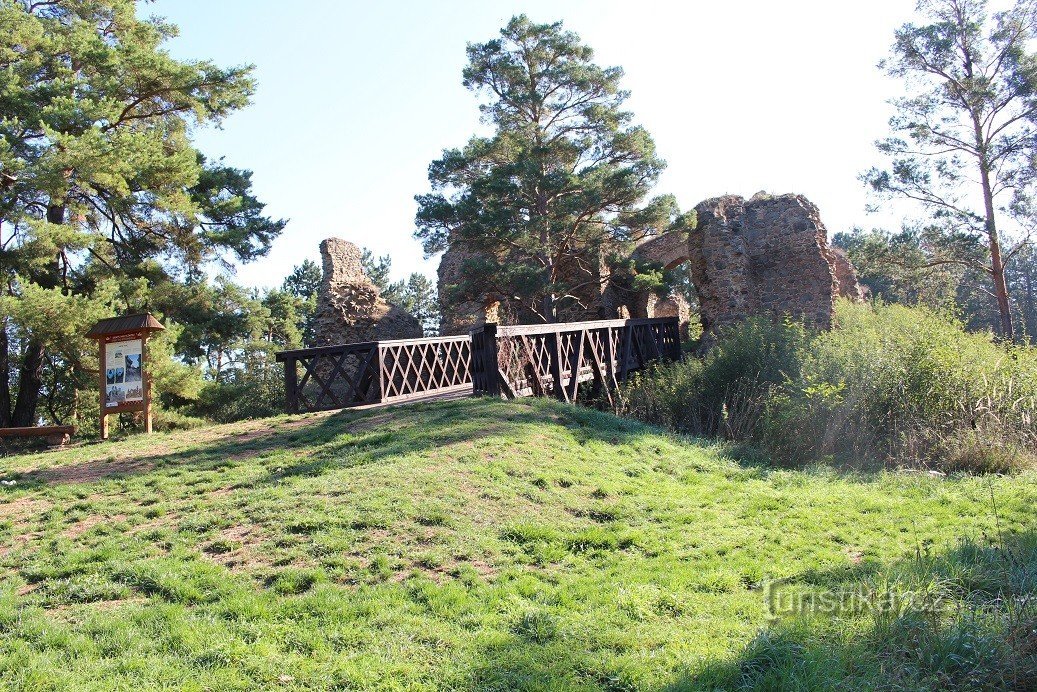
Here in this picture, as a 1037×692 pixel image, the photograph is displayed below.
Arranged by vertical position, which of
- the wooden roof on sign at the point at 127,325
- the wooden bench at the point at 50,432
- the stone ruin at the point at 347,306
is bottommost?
the wooden bench at the point at 50,432

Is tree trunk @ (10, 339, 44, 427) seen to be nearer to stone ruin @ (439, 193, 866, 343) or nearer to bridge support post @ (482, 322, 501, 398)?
bridge support post @ (482, 322, 501, 398)

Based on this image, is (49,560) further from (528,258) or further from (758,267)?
(528,258)

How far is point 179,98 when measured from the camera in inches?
665

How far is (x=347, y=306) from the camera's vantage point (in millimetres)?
23375

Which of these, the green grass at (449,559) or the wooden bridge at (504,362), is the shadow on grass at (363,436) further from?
the wooden bridge at (504,362)

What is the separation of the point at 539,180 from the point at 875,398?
490 inches

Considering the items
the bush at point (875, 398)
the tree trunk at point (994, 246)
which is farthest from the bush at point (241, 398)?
the tree trunk at point (994, 246)

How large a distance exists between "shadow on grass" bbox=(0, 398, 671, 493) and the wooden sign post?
7.89ft

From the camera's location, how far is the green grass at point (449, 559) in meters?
3.82

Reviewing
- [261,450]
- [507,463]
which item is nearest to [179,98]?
[261,450]

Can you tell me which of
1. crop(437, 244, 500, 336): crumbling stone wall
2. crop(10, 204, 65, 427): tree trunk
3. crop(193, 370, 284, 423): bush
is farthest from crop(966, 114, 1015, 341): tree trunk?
crop(10, 204, 65, 427): tree trunk

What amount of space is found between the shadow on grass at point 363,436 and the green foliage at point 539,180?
11434 mm

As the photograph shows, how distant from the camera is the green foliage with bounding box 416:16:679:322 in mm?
21688

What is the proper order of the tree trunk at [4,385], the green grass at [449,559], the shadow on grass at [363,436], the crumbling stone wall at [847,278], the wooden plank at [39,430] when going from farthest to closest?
the crumbling stone wall at [847,278] → the tree trunk at [4,385] → the wooden plank at [39,430] → the shadow on grass at [363,436] → the green grass at [449,559]
